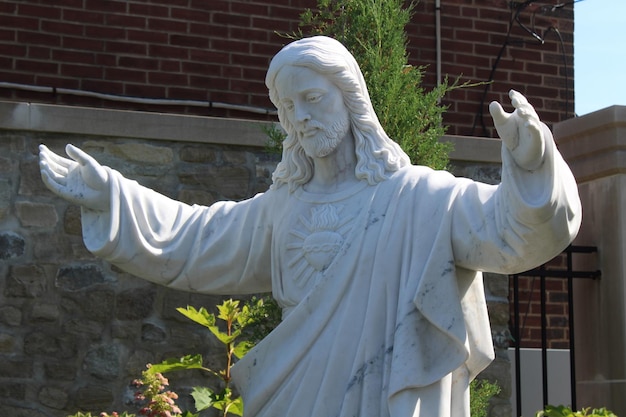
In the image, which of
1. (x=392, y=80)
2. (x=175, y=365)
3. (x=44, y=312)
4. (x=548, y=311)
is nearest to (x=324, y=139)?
(x=175, y=365)

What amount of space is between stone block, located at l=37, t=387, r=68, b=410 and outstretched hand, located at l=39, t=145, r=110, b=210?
3.00 meters

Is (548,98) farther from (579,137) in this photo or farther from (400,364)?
(400,364)

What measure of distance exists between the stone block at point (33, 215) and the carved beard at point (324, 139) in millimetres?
3451

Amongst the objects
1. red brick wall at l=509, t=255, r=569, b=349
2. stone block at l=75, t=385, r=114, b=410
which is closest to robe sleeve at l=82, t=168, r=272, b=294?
stone block at l=75, t=385, r=114, b=410

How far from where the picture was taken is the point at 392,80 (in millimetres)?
6328

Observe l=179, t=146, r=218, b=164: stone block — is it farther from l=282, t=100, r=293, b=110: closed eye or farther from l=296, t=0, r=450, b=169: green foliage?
l=282, t=100, r=293, b=110: closed eye

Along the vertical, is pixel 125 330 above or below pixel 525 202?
below

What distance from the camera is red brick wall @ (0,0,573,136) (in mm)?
8492

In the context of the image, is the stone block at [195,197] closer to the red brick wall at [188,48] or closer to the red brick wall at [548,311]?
the red brick wall at [188,48]

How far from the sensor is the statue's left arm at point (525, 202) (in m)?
3.71

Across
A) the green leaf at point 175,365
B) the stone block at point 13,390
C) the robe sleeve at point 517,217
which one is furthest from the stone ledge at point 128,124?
the robe sleeve at point 517,217

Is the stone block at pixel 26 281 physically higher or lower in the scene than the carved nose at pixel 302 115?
lower

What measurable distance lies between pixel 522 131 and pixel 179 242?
1313 millimetres

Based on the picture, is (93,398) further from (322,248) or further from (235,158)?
(322,248)
